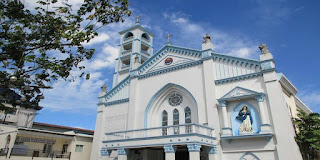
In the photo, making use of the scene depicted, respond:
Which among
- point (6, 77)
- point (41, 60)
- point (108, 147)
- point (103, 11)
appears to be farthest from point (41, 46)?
point (108, 147)

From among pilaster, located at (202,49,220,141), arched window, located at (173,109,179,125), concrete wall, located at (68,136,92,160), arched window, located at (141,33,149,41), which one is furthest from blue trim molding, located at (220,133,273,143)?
arched window, located at (141,33,149,41)

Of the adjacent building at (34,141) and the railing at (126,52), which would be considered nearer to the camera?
the adjacent building at (34,141)

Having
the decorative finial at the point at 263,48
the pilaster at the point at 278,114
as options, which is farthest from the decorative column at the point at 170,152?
the decorative finial at the point at 263,48

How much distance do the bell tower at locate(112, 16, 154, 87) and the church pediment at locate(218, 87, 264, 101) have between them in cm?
1731

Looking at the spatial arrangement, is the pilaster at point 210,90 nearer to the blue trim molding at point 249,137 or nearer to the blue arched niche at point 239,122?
the blue trim molding at point 249,137

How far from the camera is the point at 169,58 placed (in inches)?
776

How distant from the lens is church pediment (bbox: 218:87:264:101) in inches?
575

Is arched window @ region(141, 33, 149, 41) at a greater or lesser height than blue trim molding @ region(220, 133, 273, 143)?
greater

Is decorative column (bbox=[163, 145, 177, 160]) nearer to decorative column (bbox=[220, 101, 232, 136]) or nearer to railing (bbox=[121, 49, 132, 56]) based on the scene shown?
decorative column (bbox=[220, 101, 232, 136])

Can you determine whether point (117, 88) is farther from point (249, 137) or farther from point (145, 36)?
point (145, 36)

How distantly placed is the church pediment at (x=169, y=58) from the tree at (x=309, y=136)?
8.16 metres

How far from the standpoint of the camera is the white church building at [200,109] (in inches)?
536

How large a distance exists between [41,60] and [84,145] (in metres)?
18.3

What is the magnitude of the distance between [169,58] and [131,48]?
1501cm
